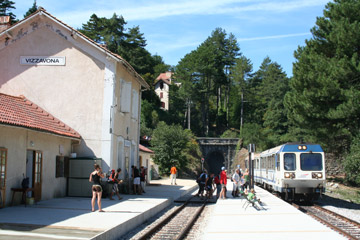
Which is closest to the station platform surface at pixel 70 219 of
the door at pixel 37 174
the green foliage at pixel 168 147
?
the door at pixel 37 174

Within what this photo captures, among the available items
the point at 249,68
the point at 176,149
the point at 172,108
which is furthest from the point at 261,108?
the point at 176,149

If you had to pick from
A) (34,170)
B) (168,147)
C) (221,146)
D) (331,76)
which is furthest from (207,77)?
(34,170)

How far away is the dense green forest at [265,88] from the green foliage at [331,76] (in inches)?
2.5

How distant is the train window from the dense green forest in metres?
1.86

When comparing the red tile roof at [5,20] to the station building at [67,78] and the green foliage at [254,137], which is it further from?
the green foliage at [254,137]

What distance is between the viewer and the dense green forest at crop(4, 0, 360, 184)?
26.7 meters

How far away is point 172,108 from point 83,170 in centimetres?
5757

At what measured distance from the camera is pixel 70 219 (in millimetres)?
11828

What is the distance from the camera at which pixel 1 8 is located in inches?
2045

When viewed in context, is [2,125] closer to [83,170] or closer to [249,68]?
[83,170]

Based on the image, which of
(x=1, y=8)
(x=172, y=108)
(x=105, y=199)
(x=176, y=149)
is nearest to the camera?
(x=105, y=199)

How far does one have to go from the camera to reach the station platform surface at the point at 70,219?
949 cm

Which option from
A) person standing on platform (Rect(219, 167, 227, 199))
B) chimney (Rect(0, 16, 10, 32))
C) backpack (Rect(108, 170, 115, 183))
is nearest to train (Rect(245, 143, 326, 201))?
person standing on platform (Rect(219, 167, 227, 199))

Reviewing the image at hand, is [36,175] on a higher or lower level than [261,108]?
lower
